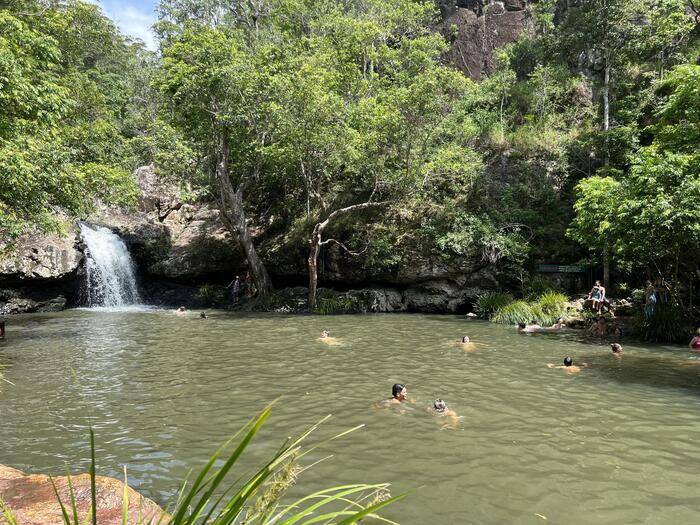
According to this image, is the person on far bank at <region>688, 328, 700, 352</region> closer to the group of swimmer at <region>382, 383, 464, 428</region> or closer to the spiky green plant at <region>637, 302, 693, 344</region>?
the spiky green plant at <region>637, 302, 693, 344</region>

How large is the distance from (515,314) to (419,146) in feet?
26.5

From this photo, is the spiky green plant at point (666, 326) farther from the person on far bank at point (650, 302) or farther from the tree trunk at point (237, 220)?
the tree trunk at point (237, 220)

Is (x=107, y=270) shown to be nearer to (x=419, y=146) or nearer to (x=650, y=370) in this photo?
(x=419, y=146)

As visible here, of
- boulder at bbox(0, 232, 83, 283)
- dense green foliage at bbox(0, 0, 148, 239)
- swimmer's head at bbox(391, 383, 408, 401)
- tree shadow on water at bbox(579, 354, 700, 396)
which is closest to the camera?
swimmer's head at bbox(391, 383, 408, 401)

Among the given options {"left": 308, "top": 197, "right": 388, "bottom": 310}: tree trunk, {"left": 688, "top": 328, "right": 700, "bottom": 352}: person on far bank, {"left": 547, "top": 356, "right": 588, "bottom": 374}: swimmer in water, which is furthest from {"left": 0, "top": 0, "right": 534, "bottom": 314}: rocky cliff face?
{"left": 547, "top": 356, "right": 588, "bottom": 374}: swimmer in water

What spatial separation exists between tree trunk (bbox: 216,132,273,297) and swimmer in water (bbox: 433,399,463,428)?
1626 centimetres

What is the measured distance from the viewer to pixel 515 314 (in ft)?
57.3

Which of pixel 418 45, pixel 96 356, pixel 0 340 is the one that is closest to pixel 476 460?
pixel 96 356

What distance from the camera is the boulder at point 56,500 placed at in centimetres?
358

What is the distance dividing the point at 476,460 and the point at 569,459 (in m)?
1.13

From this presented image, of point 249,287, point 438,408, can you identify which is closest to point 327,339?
point 438,408

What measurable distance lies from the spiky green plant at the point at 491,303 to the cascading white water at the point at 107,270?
17.5 m

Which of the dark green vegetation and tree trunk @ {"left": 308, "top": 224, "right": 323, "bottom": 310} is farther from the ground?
the dark green vegetation

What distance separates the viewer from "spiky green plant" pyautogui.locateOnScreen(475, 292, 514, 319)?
18.5 metres
